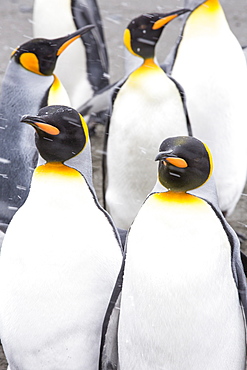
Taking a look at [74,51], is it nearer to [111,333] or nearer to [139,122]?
[139,122]

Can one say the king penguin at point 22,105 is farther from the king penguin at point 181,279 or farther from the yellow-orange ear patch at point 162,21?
the king penguin at point 181,279

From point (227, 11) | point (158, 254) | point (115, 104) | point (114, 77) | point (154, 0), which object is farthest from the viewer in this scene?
point (154, 0)

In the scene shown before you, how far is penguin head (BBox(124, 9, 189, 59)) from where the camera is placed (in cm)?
295

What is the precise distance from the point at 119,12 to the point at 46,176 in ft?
17.2

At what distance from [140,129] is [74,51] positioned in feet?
5.62

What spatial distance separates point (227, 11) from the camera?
6852 mm

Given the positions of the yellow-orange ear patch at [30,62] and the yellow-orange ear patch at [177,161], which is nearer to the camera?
the yellow-orange ear patch at [177,161]

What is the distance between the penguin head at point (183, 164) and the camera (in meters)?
1.73

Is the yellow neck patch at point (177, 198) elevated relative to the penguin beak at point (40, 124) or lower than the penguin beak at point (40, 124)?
lower

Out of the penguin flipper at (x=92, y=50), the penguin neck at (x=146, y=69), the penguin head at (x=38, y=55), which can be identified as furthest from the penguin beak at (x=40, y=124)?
the penguin flipper at (x=92, y=50)

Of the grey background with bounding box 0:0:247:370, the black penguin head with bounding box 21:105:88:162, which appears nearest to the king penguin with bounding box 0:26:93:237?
the black penguin head with bounding box 21:105:88:162

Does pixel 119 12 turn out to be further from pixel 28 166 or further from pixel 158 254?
pixel 158 254

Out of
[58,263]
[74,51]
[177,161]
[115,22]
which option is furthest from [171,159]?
[115,22]

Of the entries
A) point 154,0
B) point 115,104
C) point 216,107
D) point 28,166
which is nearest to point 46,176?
point 28,166
